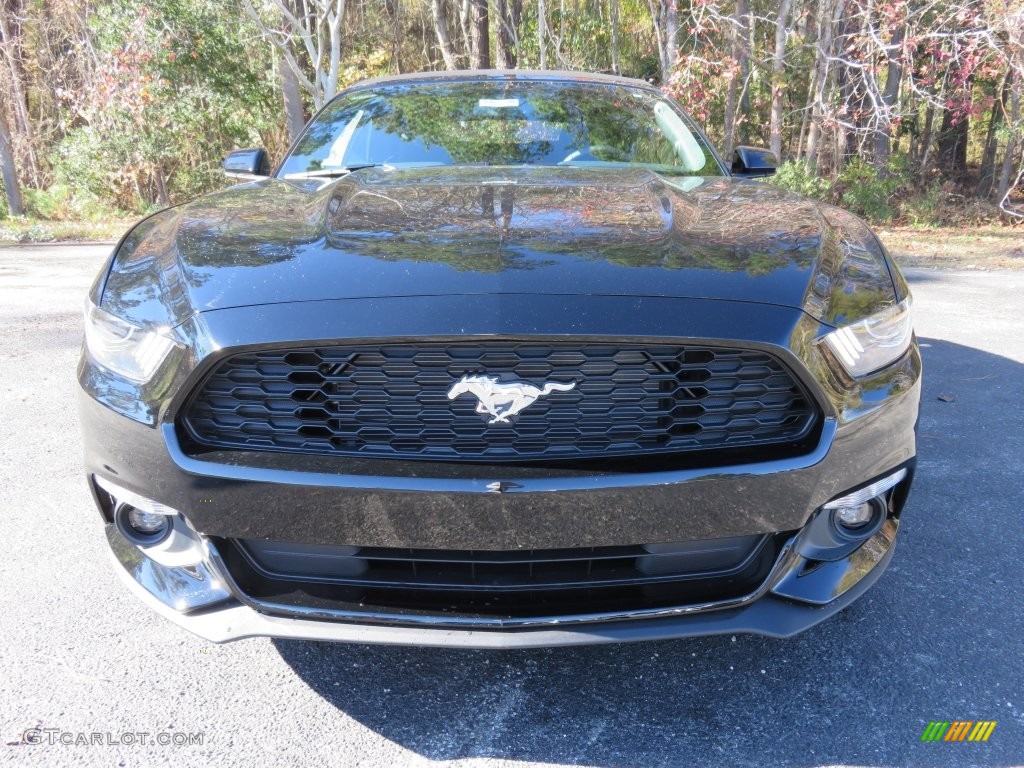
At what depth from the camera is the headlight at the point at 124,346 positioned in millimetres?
1597

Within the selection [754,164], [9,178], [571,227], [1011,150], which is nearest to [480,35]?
[9,178]

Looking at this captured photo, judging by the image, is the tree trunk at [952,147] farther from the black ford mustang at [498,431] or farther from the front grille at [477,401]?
the front grille at [477,401]

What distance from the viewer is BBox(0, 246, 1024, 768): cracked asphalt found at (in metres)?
1.69

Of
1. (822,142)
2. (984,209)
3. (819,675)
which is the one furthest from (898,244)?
(819,675)

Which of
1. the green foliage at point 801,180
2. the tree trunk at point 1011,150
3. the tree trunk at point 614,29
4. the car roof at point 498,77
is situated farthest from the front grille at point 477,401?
the tree trunk at point 1011,150

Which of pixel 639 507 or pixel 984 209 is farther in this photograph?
pixel 984 209

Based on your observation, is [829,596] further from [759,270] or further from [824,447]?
[759,270]

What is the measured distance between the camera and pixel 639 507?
5.10 ft

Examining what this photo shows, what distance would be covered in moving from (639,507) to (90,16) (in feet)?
44.3

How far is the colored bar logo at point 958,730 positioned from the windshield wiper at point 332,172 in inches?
93.8

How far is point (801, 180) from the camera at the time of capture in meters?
9.69

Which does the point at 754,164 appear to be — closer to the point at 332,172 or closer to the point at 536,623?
the point at 332,172

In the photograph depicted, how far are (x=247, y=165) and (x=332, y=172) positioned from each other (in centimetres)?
63

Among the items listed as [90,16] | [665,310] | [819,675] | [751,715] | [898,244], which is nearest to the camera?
[665,310]
